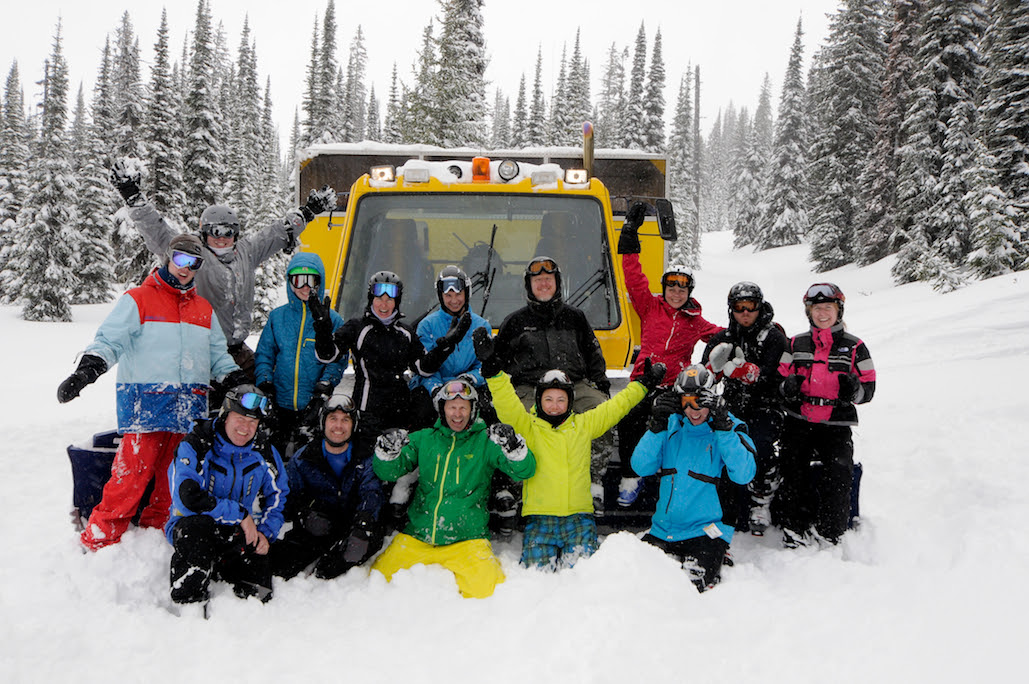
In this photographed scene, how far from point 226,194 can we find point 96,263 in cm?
664

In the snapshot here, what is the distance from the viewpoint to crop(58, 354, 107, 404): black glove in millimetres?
3416

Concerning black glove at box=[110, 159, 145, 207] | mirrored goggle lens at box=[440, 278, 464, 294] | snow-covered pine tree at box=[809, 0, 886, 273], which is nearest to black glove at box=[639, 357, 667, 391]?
mirrored goggle lens at box=[440, 278, 464, 294]

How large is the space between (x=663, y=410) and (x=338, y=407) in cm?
194

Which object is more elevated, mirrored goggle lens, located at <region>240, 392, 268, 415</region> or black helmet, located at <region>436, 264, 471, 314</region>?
black helmet, located at <region>436, 264, 471, 314</region>

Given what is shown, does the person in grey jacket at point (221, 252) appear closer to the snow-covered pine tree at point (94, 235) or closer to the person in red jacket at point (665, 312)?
the person in red jacket at point (665, 312)

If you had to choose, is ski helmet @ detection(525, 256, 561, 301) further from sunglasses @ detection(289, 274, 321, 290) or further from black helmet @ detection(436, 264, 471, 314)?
sunglasses @ detection(289, 274, 321, 290)

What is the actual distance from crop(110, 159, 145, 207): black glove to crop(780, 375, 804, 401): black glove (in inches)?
179

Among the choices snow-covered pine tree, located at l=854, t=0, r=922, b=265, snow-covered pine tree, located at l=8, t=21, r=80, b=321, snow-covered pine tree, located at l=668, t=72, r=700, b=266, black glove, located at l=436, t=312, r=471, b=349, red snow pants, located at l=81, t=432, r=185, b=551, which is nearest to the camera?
red snow pants, located at l=81, t=432, r=185, b=551

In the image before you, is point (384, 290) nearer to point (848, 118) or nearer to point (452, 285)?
point (452, 285)

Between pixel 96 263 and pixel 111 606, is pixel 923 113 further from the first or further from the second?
pixel 96 263

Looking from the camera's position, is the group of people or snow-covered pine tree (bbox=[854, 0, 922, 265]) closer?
the group of people

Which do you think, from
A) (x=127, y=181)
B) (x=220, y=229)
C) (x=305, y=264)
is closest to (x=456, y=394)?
(x=305, y=264)

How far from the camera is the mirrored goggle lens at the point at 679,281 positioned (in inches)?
196

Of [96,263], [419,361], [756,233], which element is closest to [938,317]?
[419,361]
